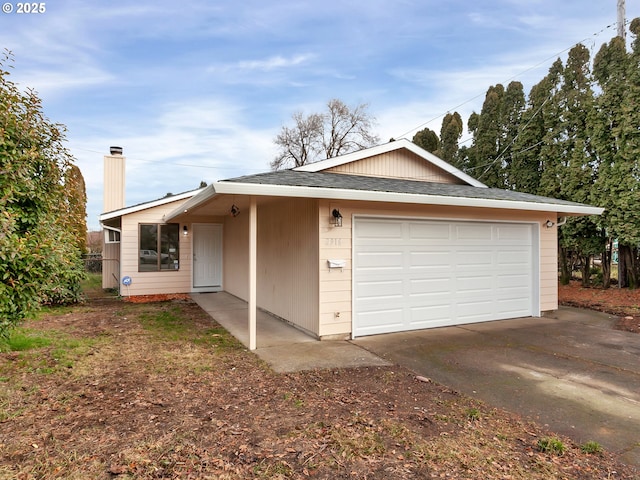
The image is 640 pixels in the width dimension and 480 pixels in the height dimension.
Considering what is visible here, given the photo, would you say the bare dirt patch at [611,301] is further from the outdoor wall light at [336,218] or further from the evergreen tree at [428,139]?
the evergreen tree at [428,139]

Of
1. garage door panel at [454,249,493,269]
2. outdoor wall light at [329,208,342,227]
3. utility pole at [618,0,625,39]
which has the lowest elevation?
garage door panel at [454,249,493,269]

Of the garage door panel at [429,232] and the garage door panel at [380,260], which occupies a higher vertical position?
the garage door panel at [429,232]

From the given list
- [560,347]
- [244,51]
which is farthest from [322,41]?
[560,347]

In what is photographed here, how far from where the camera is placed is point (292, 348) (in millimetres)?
5402

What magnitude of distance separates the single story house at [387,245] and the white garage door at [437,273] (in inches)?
0.8

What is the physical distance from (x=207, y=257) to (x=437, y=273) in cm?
766

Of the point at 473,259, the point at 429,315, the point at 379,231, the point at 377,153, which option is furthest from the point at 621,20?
the point at 429,315

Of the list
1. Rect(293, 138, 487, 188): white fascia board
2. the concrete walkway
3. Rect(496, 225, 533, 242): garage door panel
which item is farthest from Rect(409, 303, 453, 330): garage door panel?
Rect(293, 138, 487, 188): white fascia board

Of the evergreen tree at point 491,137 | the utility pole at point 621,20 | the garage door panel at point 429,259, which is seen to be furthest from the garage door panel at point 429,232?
the utility pole at point 621,20

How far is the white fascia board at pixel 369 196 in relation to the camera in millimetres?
4793

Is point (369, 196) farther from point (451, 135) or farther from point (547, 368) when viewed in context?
point (451, 135)

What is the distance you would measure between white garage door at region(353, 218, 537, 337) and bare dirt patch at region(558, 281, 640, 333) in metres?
1.74

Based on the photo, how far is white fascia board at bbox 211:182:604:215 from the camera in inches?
189

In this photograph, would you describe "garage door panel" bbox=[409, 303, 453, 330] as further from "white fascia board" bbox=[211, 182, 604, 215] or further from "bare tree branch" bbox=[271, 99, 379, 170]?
"bare tree branch" bbox=[271, 99, 379, 170]
